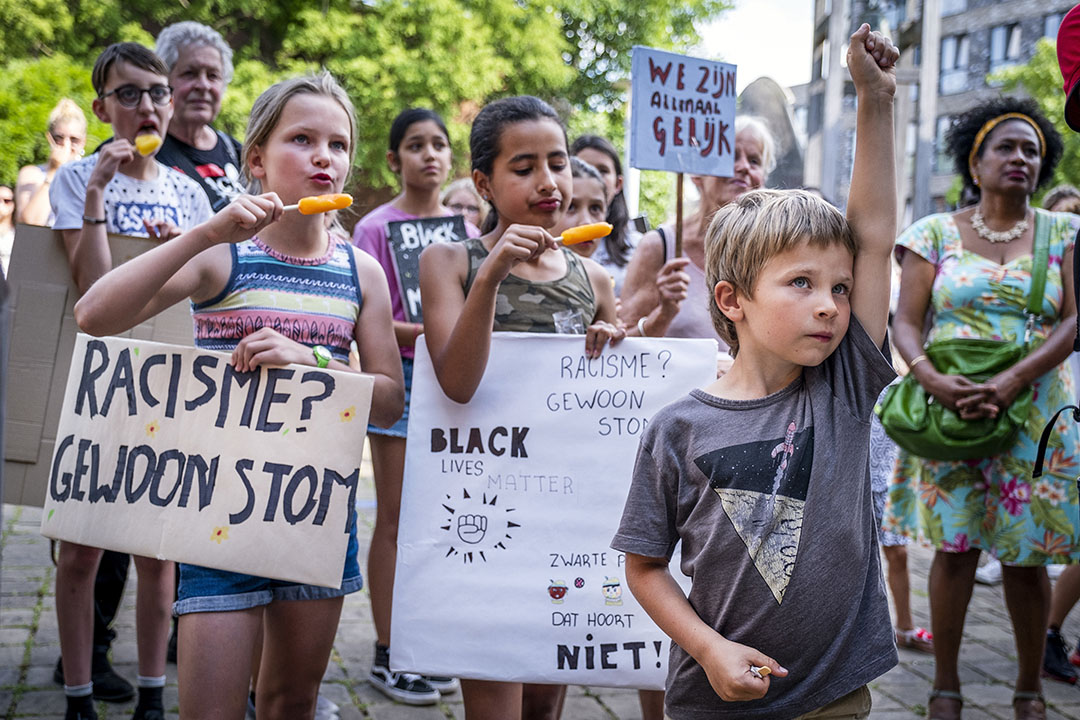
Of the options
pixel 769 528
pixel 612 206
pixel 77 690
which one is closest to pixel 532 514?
pixel 769 528

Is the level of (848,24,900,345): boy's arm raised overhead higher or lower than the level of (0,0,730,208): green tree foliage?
lower

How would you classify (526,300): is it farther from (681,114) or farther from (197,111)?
(197,111)

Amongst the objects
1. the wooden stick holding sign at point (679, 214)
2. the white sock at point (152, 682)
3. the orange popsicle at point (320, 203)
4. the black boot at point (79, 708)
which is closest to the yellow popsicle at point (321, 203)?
the orange popsicle at point (320, 203)

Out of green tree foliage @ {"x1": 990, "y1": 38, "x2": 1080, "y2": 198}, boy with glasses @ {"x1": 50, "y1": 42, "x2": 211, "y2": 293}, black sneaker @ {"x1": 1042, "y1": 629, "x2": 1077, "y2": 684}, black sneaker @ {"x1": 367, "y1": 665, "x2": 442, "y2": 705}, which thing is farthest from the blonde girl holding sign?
green tree foliage @ {"x1": 990, "y1": 38, "x2": 1080, "y2": 198}

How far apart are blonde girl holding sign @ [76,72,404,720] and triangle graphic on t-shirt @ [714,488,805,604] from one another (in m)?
1.01

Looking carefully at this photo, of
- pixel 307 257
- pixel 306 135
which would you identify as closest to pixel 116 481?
pixel 307 257

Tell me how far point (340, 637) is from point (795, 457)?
3209 millimetres

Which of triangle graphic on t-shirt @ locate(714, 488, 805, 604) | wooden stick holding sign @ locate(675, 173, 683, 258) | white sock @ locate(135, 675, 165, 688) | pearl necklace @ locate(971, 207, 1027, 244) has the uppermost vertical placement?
pearl necklace @ locate(971, 207, 1027, 244)

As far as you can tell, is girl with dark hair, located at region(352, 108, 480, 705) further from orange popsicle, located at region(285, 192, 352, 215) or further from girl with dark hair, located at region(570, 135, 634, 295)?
orange popsicle, located at region(285, 192, 352, 215)

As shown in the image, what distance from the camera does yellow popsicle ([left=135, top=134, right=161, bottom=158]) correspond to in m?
3.56

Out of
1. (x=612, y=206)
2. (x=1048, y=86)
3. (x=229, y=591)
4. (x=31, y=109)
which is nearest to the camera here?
(x=229, y=591)

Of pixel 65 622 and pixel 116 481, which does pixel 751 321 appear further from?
pixel 65 622

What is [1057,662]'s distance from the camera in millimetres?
4531

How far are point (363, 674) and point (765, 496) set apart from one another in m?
2.72
